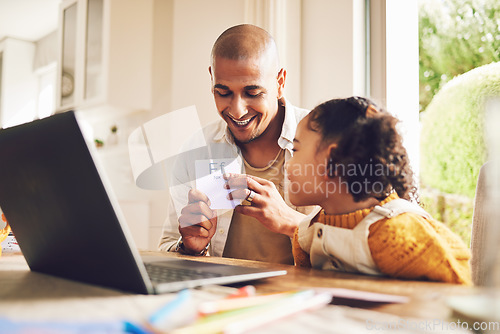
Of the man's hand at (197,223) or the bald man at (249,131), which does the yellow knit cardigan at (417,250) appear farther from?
the bald man at (249,131)

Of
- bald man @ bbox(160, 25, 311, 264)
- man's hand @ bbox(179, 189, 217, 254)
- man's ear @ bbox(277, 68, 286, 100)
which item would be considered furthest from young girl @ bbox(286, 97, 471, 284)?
man's ear @ bbox(277, 68, 286, 100)

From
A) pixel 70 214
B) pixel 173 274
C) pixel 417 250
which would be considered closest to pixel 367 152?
pixel 417 250

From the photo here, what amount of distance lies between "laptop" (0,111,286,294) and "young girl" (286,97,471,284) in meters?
0.19

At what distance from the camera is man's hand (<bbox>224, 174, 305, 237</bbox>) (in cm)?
105

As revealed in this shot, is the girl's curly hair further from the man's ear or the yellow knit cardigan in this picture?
the man's ear

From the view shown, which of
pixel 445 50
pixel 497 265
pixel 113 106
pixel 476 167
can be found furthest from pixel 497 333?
pixel 113 106

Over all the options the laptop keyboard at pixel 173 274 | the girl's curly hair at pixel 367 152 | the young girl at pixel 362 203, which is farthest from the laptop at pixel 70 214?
the girl's curly hair at pixel 367 152

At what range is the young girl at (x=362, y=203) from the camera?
69 centimetres

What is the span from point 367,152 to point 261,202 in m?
0.34

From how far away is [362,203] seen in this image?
84cm

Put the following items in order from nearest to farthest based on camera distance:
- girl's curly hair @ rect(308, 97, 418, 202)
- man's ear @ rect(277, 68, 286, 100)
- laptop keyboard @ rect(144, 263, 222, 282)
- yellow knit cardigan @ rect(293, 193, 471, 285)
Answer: laptop keyboard @ rect(144, 263, 222, 282), yellow knit cardigan @ rect(293, 193, 471, 285), girl's curly hair @ rect(308, 97, 418, 202), man's ear @ rect(277, 68, 286, 100)

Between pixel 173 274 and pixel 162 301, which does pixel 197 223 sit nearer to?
pixel 173 274

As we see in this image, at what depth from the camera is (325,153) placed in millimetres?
898

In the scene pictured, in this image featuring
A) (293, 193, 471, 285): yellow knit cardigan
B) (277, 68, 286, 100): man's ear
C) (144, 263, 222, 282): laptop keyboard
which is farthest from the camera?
(277, 68, 286, 100): man's ear
